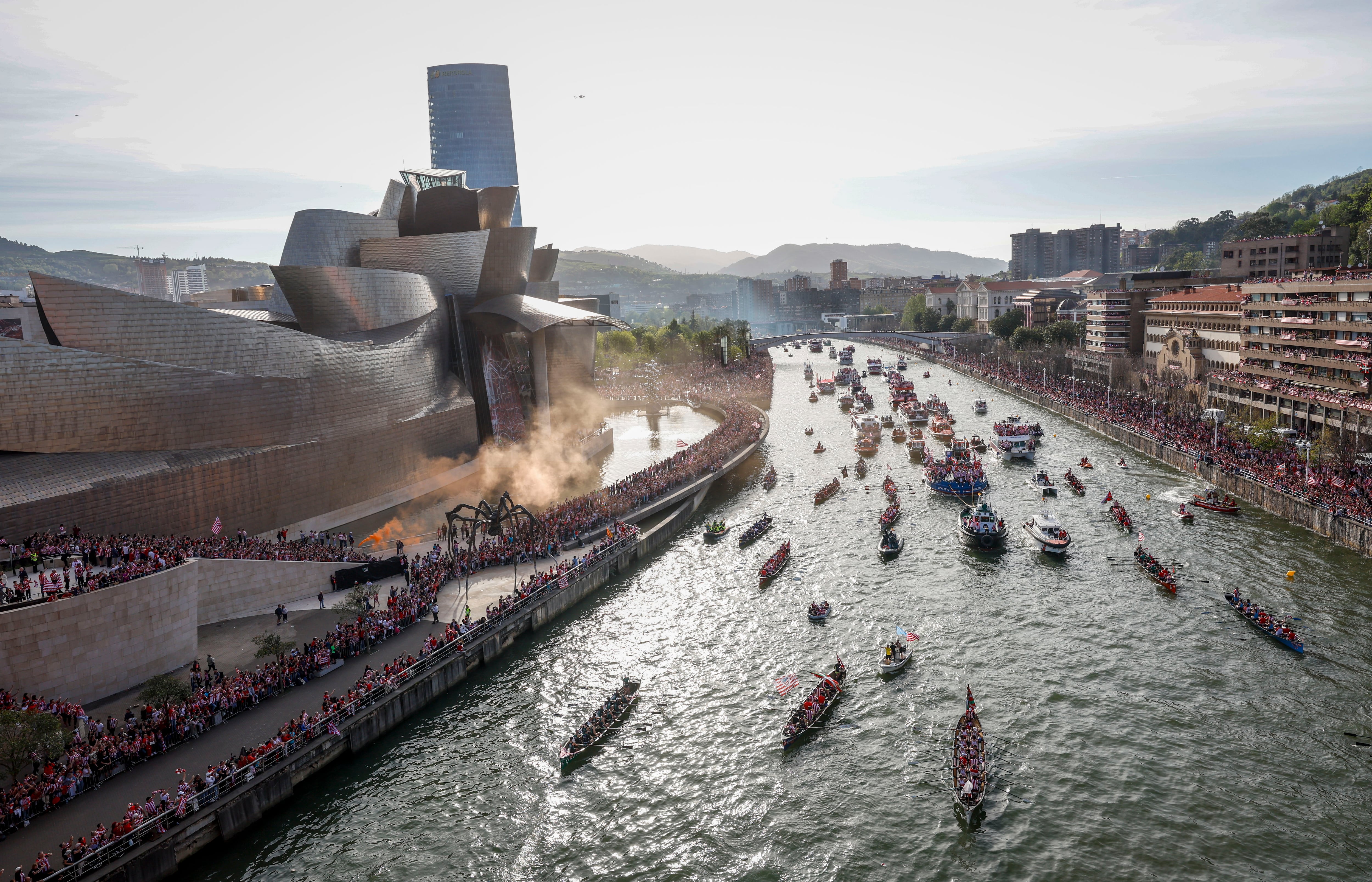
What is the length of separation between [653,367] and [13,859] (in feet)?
445

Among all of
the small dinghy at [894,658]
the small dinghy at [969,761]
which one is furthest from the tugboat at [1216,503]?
the small dinghy at [969,761]

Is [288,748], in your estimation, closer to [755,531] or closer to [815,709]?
[815,709]

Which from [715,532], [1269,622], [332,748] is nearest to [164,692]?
[332,748]

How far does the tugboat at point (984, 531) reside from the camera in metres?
47.7

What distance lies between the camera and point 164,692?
86.3 feet

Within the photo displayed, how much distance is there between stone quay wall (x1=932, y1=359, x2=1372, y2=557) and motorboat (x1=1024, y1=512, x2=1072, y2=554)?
12564 mm

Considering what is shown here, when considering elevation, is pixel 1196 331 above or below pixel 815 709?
above

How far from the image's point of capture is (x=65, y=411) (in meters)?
32.8

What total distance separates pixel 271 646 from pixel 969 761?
79.7 ft

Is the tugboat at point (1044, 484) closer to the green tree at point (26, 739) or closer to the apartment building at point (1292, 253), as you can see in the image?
the green tree at point (26, 739)

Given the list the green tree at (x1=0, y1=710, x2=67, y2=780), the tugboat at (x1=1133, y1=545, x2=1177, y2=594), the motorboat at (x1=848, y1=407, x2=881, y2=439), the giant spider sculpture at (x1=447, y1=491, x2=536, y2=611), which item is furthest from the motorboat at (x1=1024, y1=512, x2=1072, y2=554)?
the green tree at (x1=0, y1=710, x2=67, y2=780)

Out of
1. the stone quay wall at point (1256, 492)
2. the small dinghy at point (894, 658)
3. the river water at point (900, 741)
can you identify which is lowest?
the river water at point (900, 741)

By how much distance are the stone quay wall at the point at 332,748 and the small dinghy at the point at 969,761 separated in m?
19.3

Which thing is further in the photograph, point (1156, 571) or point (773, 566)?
point (773, 566)
